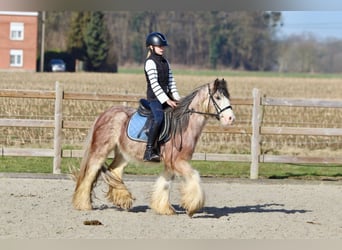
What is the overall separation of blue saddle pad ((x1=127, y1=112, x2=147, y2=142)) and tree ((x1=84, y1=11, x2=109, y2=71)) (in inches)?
1993

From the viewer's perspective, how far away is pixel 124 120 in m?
8.88

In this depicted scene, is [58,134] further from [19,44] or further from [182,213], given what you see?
[19,44]

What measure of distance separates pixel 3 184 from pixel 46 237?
4.42m

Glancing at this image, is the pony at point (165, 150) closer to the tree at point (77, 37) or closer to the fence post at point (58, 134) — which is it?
the fence post at point (58, 134)

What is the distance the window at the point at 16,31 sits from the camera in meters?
50.2

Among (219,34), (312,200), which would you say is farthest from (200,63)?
(312,200)

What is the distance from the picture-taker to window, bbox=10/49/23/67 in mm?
53812

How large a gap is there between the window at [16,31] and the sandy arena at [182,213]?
3967cm

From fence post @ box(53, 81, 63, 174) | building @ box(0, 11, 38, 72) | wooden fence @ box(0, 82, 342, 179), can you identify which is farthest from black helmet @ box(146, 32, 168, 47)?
building @ box(0, 11, 38, 72)

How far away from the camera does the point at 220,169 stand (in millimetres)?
13906

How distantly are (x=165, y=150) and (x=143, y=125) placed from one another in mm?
394

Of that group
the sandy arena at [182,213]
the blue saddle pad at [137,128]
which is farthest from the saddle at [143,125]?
the sandy arena at [182,213]

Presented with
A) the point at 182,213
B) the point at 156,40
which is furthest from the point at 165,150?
the point at 156,40

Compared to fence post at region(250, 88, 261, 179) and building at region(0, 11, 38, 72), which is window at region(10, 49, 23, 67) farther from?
fence post at region(250, 88, 261, 179)
